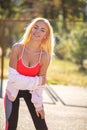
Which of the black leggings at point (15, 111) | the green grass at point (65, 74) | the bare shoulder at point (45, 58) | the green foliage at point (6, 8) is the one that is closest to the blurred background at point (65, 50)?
the green grass at point (65, 74)

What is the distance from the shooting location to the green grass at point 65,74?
12.5 meters

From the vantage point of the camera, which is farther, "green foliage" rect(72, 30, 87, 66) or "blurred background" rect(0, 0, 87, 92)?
"green foliage" rect(72, 30, 87, 66)

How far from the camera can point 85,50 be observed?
15.4 meters

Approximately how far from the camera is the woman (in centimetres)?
410

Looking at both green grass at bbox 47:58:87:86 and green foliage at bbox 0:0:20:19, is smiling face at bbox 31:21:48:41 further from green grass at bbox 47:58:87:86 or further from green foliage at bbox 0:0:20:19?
green foliage at bbox 0:0:20:19

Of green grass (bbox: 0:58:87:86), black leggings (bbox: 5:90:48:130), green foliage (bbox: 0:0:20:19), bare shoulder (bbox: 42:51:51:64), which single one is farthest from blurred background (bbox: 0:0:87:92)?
bare shoulder (bbox: 42:51:51:64)

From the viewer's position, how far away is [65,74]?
14.6 meters

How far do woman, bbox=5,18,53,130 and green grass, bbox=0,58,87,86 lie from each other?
7.49 m

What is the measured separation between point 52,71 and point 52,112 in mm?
7773

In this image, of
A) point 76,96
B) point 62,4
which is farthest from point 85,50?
point 62,4

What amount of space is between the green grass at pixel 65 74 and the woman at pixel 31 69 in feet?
24.6

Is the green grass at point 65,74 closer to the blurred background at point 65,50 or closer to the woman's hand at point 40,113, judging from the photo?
the blurred background at point 65,50

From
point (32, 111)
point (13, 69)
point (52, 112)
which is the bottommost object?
point (52, 112)

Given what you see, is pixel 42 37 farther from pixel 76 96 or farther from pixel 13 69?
pixel 76 96
